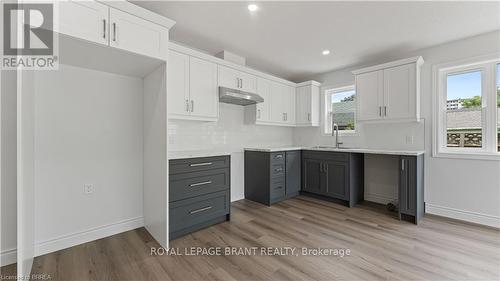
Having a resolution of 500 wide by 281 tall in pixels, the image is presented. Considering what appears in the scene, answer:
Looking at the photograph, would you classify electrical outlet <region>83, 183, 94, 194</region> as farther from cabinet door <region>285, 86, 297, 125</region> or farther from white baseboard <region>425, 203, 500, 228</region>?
white baseboard <region>425, 203, 500, 228</region>

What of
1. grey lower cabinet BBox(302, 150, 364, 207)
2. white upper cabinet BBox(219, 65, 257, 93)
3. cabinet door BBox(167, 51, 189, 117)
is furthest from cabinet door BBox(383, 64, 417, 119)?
cabinet door BBox(167, 51, 189, 117)

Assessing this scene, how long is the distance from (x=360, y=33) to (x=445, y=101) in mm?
1710

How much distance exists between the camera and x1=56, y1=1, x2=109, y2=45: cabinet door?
1.62 m

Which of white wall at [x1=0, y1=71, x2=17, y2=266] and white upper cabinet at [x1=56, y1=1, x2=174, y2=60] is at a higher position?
white upper cabinet at [x1=56, y1=1, x2=174, y2=60]

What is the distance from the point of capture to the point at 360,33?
2756 millimetres

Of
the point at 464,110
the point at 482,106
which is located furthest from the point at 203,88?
the point at 482,106

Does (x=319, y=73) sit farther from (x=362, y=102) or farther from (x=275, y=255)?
(x=275, y=255)

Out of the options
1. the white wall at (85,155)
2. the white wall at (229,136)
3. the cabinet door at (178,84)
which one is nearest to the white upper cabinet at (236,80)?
the white wall at (229,136)

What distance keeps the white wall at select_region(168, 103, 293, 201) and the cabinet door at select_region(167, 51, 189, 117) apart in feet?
1.37

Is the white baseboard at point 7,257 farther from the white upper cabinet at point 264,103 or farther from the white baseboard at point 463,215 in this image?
the white baseboard at point 463,215

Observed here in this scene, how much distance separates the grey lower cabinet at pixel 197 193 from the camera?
238 centimetres

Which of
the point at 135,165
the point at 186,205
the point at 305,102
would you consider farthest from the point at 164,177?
the point at 305,102

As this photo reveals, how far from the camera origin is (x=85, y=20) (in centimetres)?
170

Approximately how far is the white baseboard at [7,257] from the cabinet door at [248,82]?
3119 mm
